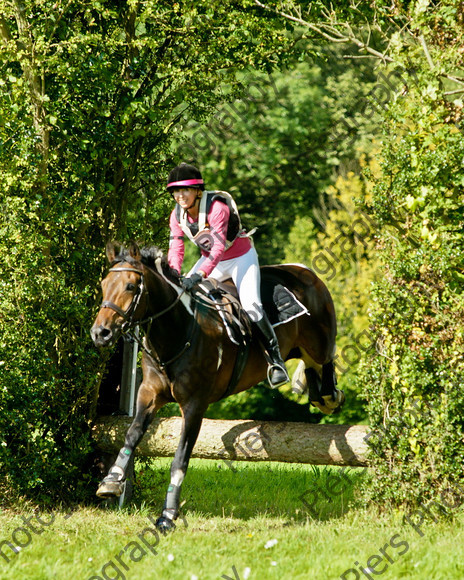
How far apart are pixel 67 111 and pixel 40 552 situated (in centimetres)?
429

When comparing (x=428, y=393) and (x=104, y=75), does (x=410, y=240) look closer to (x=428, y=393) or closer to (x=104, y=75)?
(x=428, y=393)

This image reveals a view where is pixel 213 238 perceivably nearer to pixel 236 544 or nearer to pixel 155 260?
pixel 155 260

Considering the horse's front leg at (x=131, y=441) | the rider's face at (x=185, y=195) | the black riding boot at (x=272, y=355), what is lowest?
the horse's front leg at (x=131, y=441)

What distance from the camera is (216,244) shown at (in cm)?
668


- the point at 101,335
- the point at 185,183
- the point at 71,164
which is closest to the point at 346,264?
the point at 71,164

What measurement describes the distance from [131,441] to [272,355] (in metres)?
1.68

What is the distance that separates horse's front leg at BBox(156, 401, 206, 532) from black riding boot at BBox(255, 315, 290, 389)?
2.80ft

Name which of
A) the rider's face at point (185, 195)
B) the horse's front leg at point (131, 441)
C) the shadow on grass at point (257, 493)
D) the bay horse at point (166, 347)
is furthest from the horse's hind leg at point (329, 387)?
the rider's face at point (185, 195)

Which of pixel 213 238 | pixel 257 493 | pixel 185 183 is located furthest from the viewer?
pixel 257 493

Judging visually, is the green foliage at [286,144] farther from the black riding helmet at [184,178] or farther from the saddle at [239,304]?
the black riding helmet at [184,178]

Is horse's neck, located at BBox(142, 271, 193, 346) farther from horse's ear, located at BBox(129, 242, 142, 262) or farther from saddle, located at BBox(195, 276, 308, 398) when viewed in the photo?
saddle, located at BBox(195, 276, 308, 398)

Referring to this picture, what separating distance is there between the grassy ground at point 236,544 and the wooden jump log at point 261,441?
572mm

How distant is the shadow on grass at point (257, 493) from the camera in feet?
24.7

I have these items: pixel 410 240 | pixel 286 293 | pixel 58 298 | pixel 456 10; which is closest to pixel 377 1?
pixel 456 10
